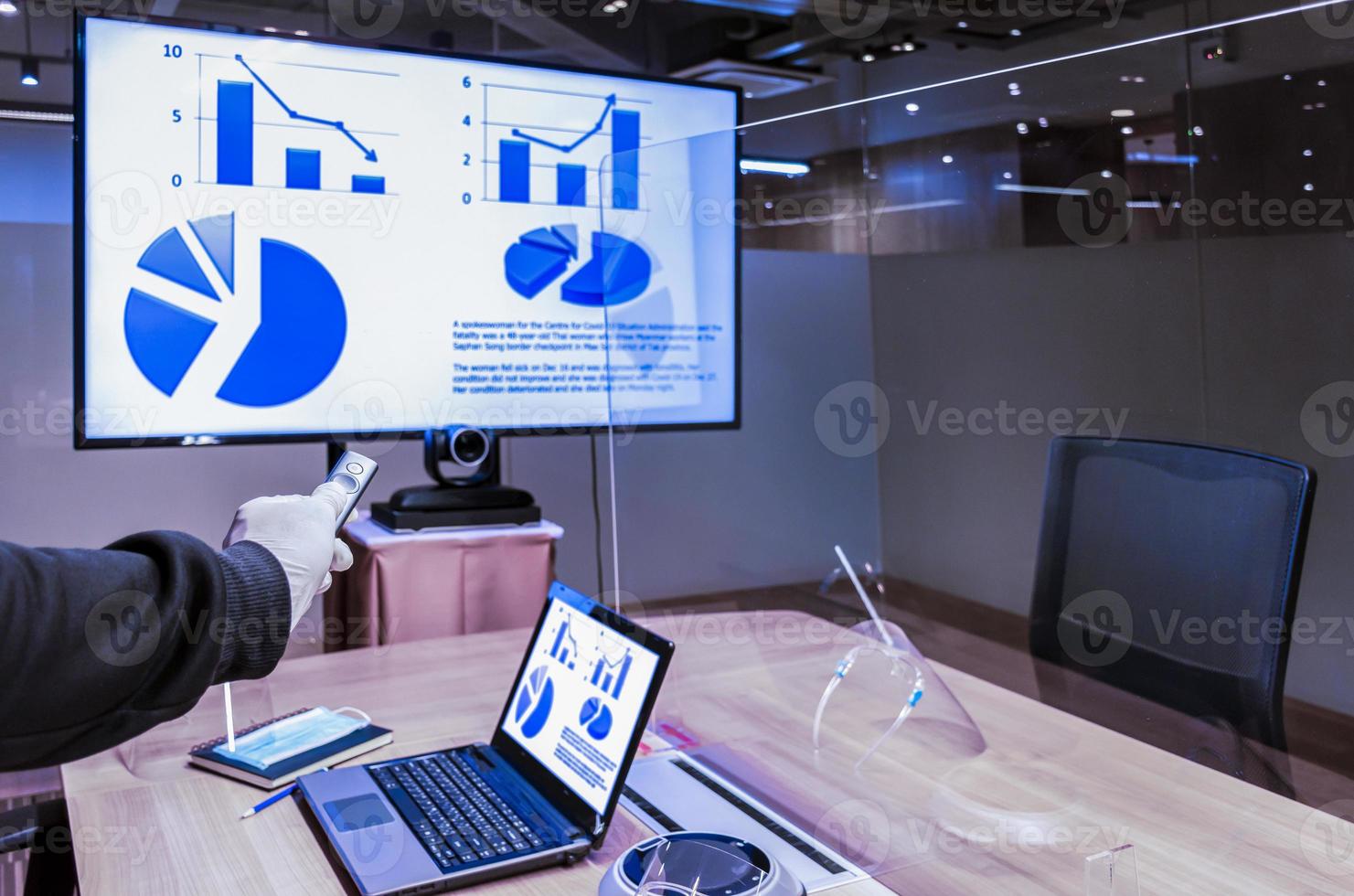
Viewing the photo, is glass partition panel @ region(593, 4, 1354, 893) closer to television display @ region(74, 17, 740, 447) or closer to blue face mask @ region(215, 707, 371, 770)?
blue face mask @ region(215, 707, 371, 770)

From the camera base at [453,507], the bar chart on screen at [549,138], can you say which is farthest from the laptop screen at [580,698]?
the bar chart on screen at [549,138]

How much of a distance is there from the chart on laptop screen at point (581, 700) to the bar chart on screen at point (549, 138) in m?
1.29

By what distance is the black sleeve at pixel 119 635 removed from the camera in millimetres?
808

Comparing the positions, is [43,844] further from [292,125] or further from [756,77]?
[756,77]

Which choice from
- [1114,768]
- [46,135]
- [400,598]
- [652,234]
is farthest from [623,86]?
[1114,768]

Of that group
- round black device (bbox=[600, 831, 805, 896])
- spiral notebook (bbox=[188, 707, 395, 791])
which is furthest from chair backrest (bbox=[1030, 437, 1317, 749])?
spiral notebook (bbox=[188, 707, 395, 791])

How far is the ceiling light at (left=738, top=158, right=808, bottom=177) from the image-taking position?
53.6 inches

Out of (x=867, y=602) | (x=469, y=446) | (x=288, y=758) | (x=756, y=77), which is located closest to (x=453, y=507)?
(x=469, y=446)

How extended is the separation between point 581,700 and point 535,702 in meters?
0.11

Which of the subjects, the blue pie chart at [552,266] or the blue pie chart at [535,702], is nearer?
the blue pie chart at [535,702]

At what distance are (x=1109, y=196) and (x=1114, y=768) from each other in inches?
20.6

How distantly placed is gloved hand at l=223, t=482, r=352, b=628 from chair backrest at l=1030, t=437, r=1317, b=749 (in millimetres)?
710

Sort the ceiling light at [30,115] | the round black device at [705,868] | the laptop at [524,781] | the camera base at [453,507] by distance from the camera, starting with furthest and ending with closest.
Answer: the ceiling light at [30,115]
the camera base at [453,507]
the laptop at [524,781]
the round black device at [705,868]

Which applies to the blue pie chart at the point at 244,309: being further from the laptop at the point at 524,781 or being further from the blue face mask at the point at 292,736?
the laptop at the point at 524,781
